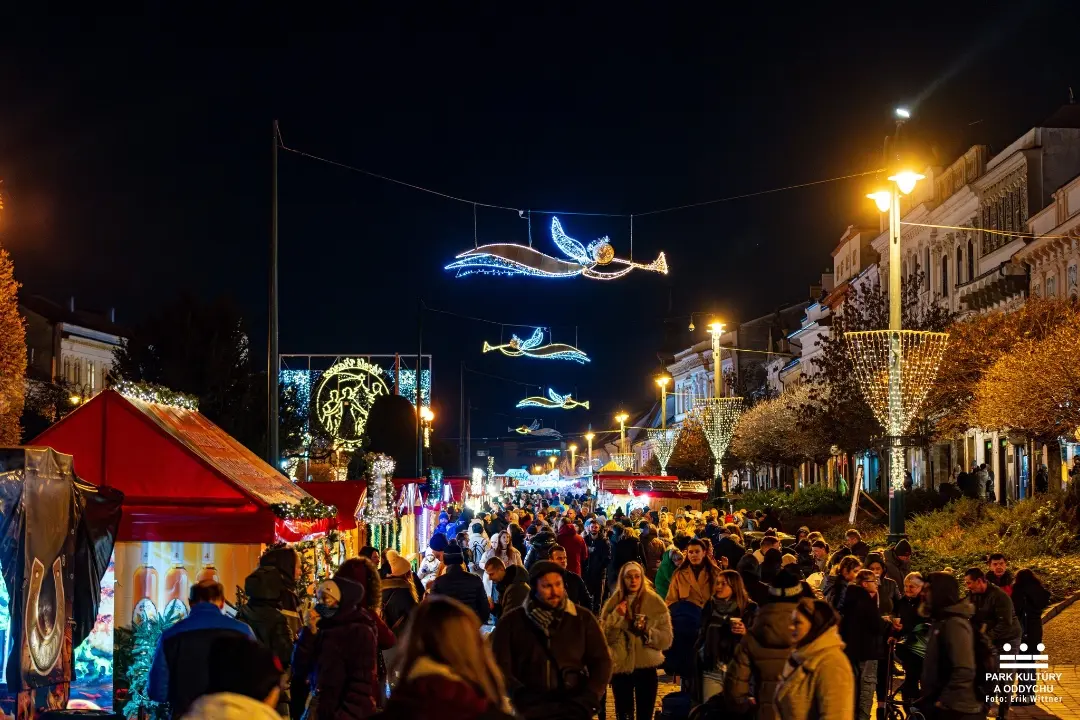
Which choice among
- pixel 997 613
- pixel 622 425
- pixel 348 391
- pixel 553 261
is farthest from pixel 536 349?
pixel 622 425

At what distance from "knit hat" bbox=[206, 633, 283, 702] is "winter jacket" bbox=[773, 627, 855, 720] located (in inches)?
112

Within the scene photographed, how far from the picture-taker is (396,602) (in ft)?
38.5

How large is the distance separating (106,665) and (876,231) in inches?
2273

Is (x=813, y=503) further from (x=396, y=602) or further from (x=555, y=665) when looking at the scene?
(x=555, y=665)

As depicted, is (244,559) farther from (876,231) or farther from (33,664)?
(876,231)

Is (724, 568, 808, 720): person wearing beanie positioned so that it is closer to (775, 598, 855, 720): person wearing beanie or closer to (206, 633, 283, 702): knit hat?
(775, 598, 855, 720): person wearing beanie

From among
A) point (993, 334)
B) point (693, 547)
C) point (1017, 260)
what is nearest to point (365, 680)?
point (693, 547)

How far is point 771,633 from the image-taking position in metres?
8.02

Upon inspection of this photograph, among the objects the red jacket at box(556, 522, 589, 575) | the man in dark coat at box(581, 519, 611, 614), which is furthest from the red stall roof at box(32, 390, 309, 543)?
the red jacket at box(556, 522, 589, 575)

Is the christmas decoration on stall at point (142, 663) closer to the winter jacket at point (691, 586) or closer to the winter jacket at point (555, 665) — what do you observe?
the winter jacket at point (691, 586)

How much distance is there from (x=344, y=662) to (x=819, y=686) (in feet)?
9.72

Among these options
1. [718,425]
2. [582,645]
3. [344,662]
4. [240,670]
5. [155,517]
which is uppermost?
[718,425]

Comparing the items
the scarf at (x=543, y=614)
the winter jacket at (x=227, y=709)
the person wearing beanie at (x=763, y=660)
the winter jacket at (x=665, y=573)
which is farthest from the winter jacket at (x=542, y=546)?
the winter jacket at (x=227, y=709)
